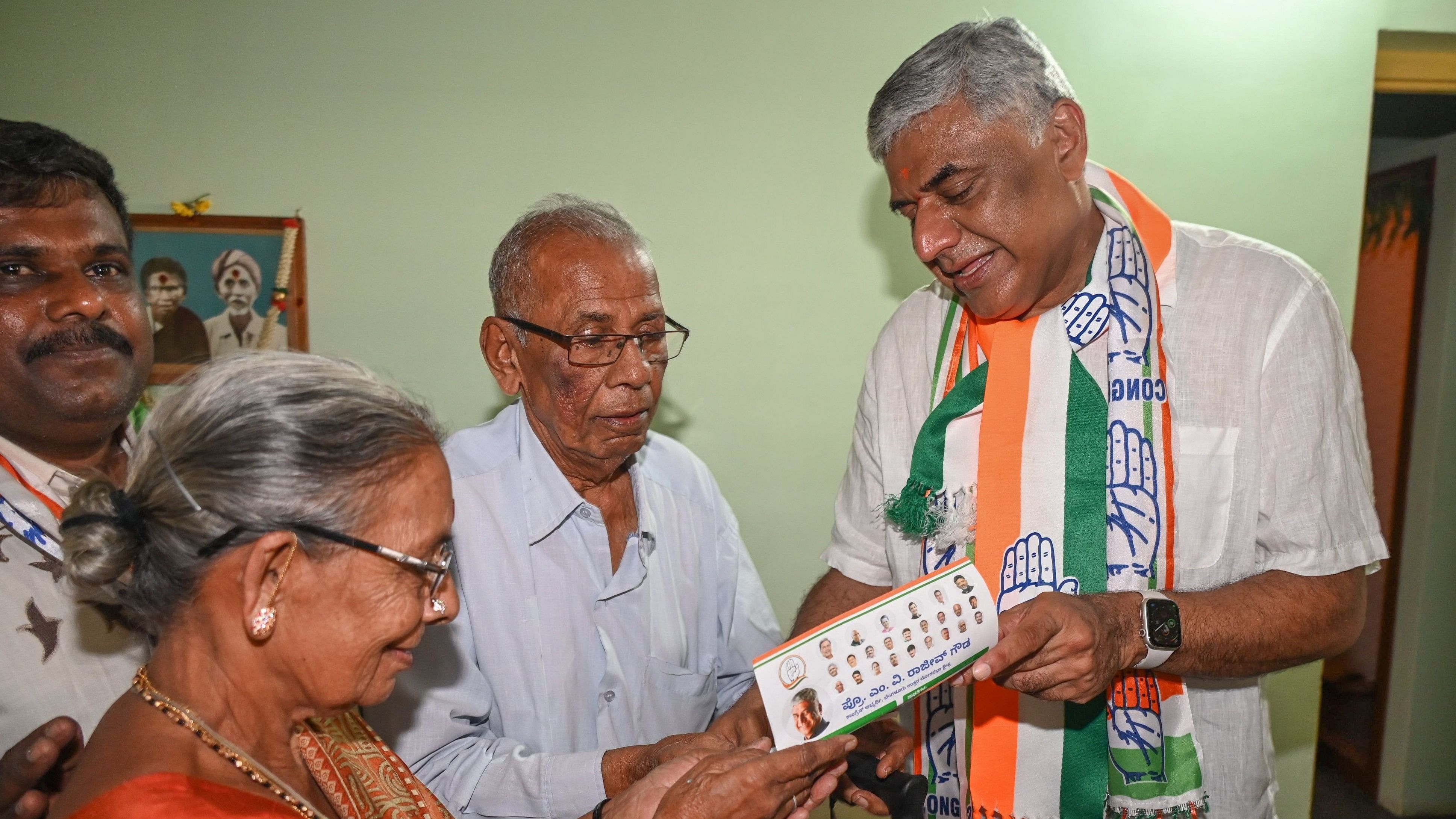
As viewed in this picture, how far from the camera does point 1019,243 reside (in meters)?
1.66

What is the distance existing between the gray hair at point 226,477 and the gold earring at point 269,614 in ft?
0.09

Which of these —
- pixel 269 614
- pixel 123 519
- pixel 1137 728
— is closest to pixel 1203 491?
pixel 1137 728

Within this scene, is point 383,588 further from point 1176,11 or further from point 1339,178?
point 1339,178

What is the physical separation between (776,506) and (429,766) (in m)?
1.34

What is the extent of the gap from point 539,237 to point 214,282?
3.95ft

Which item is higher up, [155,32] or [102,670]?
Answer: [155,32]

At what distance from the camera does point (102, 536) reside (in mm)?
1089

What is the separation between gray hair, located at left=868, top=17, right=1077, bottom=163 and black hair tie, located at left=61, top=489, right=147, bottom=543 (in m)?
1.37

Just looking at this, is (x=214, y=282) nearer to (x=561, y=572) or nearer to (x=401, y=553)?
(x=561, y=572)

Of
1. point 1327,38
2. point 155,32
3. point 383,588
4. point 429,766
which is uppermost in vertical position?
point 1327,38

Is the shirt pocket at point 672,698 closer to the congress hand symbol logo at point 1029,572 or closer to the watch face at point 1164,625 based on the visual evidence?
the congress hand symbol logo at point 1029,572

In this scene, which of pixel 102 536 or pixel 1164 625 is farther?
pixel 1164 625

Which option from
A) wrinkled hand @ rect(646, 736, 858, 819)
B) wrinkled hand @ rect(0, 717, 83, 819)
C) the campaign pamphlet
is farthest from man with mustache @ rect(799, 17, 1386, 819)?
wrinkled hand @ rect(0, 717, 83, 819)

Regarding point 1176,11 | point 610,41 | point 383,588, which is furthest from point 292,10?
point 1176,11
